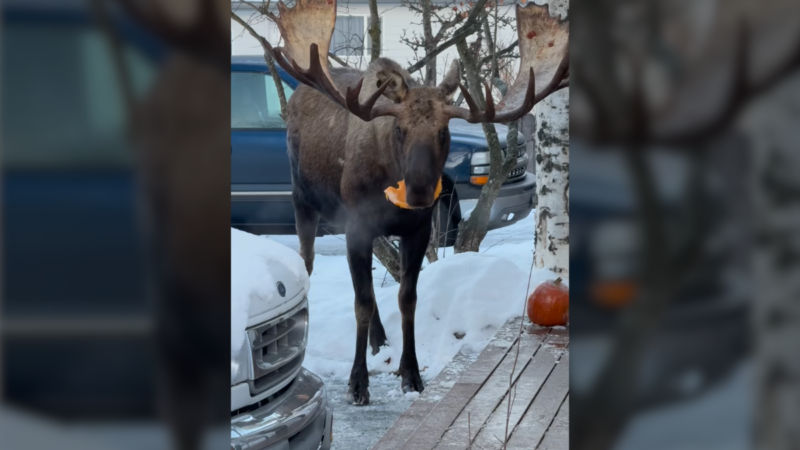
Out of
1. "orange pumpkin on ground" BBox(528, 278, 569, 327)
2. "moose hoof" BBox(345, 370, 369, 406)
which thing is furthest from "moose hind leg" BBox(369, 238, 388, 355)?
"orange pumpkin on ground" BBox(528, 278, 569, 327)

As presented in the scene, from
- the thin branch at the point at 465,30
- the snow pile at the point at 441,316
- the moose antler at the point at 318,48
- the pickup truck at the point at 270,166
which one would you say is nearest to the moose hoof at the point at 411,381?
the snow pile at the point at 441,316

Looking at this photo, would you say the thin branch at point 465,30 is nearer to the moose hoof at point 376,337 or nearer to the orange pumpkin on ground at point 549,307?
the moose hoof at point 376,337

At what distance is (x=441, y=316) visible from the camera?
6.51 metres

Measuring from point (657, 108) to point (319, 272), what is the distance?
7593 mm

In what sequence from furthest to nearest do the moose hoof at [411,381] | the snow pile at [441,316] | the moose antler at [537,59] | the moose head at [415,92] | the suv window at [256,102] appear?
the suv window at [256,102] < the snow pile at [441,316] < the moose hoof at [411,381] < the moose head at [415,92] < the moose antler at [537,59]

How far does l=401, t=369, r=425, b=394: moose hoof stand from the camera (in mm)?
5438

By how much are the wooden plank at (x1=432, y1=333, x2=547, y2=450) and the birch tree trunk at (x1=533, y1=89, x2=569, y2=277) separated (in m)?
1.39

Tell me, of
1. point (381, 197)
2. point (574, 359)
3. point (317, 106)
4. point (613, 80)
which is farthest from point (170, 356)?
point (317, 106)

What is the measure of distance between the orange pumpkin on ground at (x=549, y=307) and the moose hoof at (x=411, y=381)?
2.87 ft

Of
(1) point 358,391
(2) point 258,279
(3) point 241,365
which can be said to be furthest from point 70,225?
(1) point 358,391

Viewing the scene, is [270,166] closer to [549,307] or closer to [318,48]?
[318,48]

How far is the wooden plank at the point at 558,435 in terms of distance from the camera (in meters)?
3.21

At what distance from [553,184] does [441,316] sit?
130cm

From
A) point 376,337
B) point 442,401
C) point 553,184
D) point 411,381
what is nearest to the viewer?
point 442,401
